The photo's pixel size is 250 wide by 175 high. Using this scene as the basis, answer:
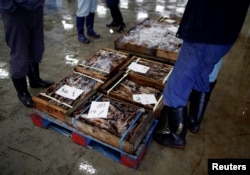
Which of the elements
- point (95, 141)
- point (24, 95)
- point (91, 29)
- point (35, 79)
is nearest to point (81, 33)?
point (91, 29)

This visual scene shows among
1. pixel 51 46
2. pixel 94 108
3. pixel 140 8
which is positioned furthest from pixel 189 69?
pixel 140 8

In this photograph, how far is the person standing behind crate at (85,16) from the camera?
356 centimetres

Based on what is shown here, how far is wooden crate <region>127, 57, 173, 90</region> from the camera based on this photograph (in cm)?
237

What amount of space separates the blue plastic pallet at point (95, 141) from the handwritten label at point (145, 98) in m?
0.22

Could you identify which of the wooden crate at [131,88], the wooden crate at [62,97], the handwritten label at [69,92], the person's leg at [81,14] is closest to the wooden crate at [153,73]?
the wooden crate at [131,88]

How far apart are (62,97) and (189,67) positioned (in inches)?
47.5

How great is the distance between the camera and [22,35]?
2.08 metres

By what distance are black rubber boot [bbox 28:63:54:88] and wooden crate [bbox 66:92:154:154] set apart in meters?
0.89

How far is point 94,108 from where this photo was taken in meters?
1.98

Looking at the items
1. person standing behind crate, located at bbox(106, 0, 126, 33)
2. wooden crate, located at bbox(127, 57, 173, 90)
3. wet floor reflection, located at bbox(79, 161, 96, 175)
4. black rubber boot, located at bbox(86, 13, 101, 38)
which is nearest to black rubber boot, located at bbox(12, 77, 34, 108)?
wet floor reflection, located at bbox(79, 161, 96, 175)

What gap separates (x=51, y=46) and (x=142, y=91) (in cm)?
213

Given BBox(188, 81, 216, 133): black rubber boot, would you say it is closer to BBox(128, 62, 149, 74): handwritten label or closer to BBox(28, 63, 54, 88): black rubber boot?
BBox(128, 62, 149, 74): handwritten label

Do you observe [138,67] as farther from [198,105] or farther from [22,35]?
[22,35]

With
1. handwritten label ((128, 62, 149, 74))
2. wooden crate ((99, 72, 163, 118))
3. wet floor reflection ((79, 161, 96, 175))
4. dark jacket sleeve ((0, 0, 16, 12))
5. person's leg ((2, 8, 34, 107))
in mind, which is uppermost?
dark jacket sleeve ((0, 0, 16, 12))
